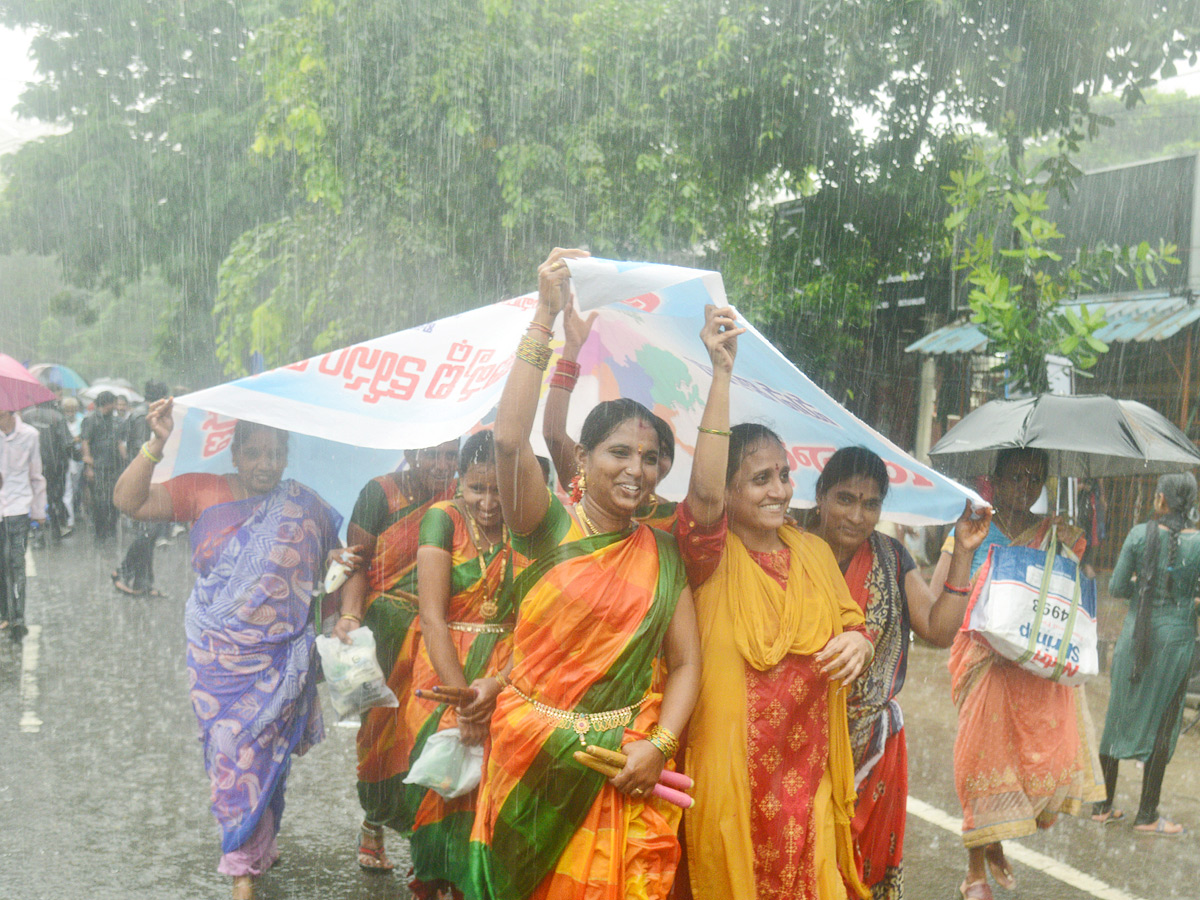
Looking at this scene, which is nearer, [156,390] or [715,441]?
[715,441]

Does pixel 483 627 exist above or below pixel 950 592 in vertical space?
below

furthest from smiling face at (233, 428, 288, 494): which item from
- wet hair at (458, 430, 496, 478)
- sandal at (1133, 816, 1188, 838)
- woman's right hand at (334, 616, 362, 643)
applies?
sandal at (1133, 816, 1188, 838)

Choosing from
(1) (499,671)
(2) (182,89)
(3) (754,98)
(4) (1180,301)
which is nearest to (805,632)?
(1) (499,671)

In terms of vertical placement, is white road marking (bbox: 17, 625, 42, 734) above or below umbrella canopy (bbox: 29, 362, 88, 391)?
below

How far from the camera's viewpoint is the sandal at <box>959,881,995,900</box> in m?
4.48

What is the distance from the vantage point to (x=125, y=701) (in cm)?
724

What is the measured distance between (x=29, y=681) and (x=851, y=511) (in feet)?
20.8

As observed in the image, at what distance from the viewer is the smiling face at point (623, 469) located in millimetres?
2982

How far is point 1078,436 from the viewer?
4242mm

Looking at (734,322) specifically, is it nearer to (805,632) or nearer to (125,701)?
(805,632)

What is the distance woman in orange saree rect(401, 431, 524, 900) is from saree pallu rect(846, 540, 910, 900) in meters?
1.16

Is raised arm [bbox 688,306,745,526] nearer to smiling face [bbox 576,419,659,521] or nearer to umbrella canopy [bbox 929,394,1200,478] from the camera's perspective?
smiling face [bbox 576,419,659,521]

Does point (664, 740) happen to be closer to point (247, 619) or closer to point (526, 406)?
point (526, 406)

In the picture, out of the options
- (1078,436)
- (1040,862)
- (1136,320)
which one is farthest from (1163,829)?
(1136,320)
